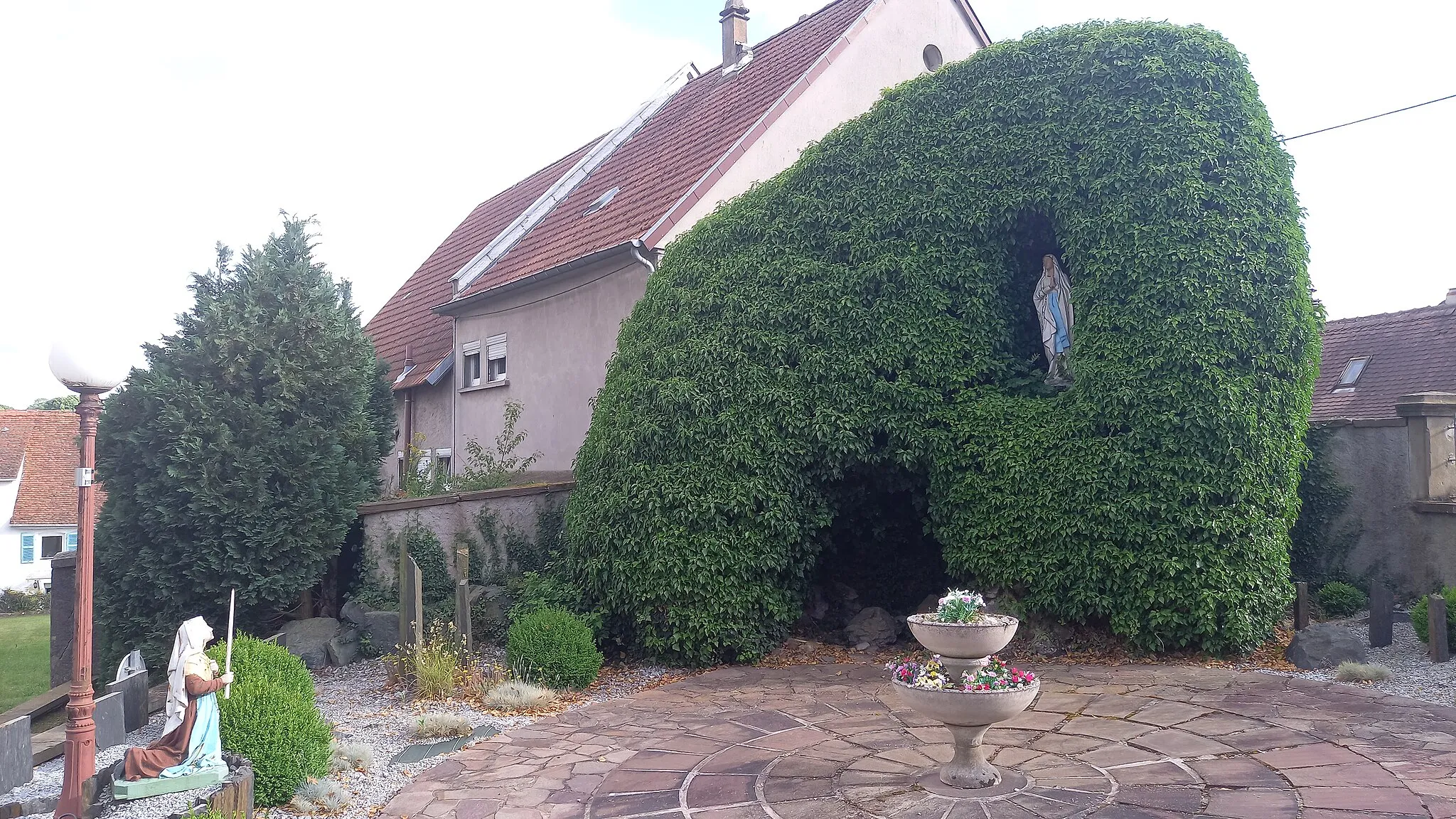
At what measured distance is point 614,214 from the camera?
51.3 feet

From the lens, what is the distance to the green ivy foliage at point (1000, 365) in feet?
30.5

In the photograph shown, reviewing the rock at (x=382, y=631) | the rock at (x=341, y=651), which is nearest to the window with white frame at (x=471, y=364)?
the rock at (x=382, y=631)

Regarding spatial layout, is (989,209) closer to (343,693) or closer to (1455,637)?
(1455,637)

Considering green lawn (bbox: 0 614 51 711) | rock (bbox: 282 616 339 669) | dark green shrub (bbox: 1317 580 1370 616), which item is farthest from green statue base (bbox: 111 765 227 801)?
dark green shrub (bbox: 1317 580 1370 616)

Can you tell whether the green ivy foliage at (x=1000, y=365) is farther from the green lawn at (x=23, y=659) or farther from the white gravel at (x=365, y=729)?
the green lawn at (x=23, y=659)

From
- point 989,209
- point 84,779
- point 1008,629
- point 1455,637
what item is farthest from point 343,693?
point 1455,637

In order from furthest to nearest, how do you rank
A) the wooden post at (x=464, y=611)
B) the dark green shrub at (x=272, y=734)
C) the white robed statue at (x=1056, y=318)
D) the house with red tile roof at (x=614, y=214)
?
the house with red tile roof at (x=614, y=214) < the white robed statue at (x=1056, y=318) < the wooden post at (x=464, y=611) < the dark green shrub at (x=272, y=734)

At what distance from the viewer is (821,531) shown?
36.3 feet

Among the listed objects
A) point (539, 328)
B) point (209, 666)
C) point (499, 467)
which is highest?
point (539, 328)

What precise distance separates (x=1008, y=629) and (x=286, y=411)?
921 cm

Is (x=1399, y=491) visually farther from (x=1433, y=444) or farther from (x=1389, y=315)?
(x=1389, y=315)

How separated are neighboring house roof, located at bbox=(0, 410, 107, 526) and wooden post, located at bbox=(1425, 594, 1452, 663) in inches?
1568

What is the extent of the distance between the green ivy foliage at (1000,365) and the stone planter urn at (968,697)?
13.7 ft

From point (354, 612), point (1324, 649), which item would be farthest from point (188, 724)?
point (1324, 649)
